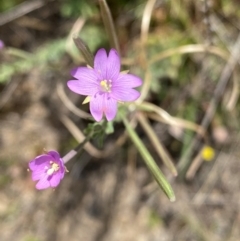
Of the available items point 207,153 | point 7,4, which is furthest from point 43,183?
point 7,4

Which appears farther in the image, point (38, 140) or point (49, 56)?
point (38, 140)

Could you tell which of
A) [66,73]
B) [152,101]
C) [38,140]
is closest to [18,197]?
[38,140]

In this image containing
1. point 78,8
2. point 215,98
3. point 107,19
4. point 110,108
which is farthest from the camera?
point 215,98

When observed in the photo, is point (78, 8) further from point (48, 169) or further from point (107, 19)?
point (48, 169)

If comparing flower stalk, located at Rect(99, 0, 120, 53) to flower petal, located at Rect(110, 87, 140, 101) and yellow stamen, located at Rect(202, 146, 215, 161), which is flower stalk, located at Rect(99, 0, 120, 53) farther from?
yellow stamen, located at Rect(202, 146, 215, 161)

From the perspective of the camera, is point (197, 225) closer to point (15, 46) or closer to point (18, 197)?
point (18, 197)

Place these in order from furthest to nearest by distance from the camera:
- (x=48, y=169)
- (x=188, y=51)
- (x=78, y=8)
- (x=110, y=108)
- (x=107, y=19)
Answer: (x=78, y=8) → (x=188, y=51) → (x=107, y=19) → (x=48, y=169) → (x=110, y=108)
